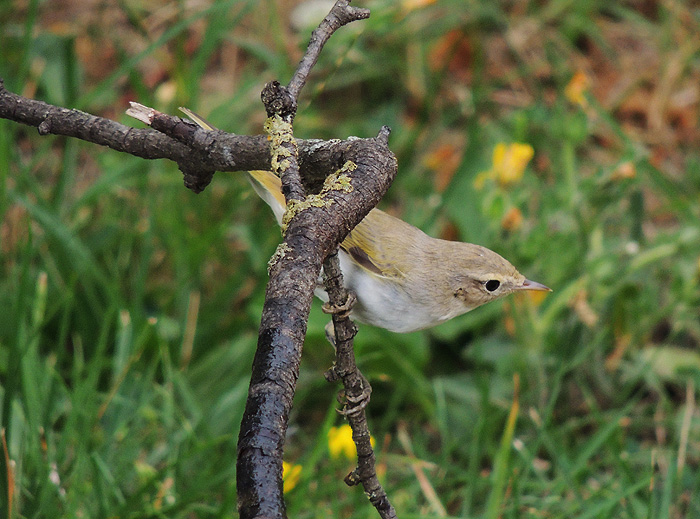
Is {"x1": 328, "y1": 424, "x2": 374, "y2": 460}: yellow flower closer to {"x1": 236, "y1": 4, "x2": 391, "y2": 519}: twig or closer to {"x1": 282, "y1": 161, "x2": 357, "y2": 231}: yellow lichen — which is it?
{"x1": 236, "y1": 4, "x2": 391, "y2": 519}: twig

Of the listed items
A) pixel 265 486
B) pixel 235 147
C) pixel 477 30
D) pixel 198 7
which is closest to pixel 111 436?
pixel 235 147

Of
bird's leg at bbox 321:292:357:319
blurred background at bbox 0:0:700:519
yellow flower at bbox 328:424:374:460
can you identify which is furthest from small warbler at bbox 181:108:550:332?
yellow flower at bbox 328:424:374:460

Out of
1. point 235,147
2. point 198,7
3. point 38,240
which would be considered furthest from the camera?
point 198,7

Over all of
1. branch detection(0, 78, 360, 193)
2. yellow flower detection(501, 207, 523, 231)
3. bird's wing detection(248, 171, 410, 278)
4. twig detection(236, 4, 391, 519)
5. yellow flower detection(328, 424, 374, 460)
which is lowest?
twig detection(236, 4, 391, 519)

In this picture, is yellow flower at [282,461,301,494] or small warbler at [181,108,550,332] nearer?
small warbler at [181,108,550,332]

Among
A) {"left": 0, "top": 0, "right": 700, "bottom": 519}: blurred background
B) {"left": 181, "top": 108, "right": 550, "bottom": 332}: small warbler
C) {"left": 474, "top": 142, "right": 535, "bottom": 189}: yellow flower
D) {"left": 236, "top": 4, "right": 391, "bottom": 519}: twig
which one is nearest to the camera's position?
{"left": 236, "top": 4, "right": 391, "bottom": 519}: twig

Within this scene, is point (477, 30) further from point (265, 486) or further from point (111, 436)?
point (265, 486)
